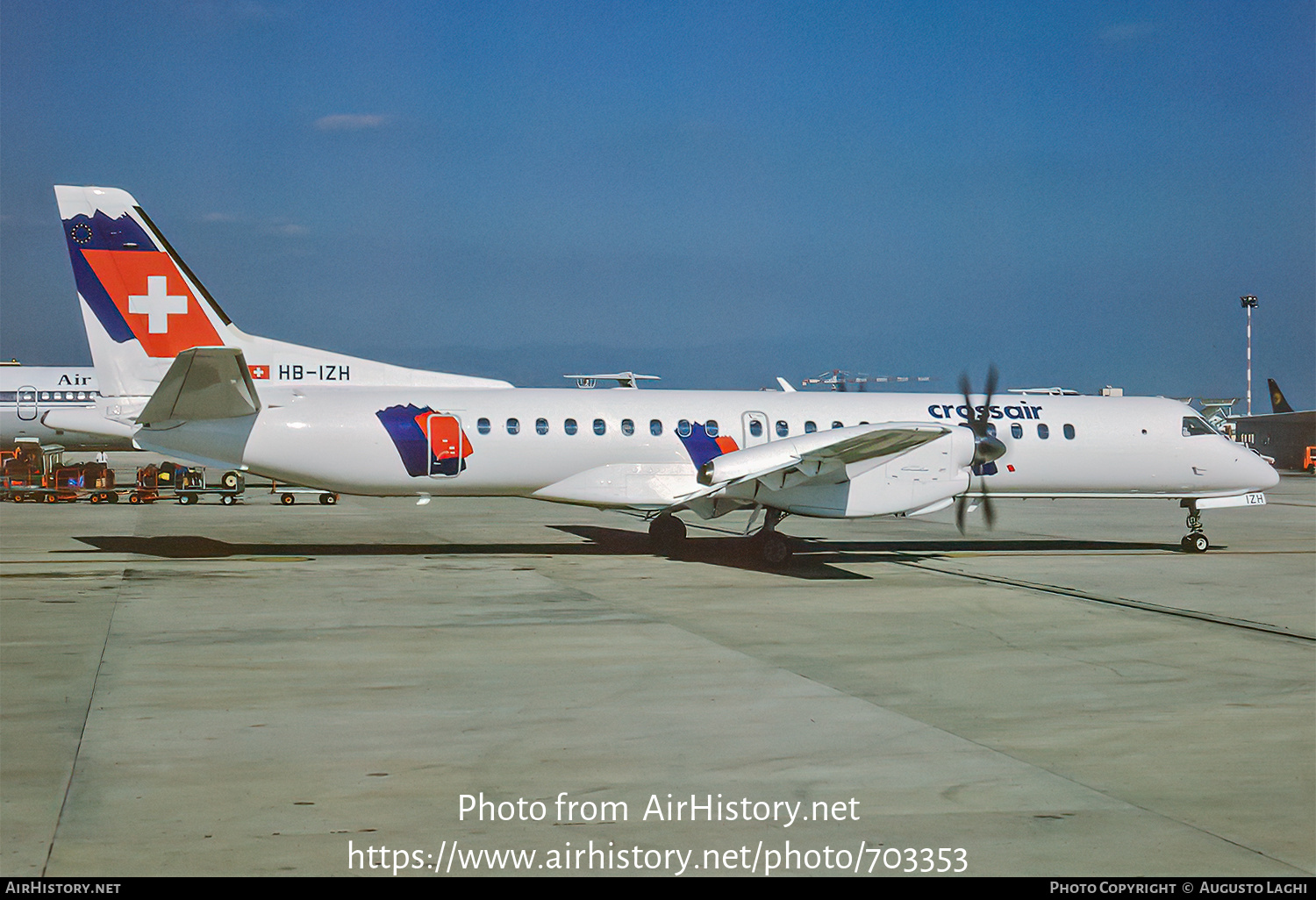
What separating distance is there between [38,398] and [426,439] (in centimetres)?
2632

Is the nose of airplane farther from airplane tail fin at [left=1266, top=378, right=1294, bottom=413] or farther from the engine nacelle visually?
airplane tail fin at [left=1266, top=378, right=1294, bottom=413]

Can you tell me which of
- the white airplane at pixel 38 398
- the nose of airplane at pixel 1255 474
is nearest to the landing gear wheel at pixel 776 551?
the nose of airplane at pixel 1255 474

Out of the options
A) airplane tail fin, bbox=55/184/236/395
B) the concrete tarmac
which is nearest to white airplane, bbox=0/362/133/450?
airplane tail fin, bbox=55/184/236/395

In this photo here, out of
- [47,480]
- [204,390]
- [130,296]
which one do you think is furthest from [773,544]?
[47,480]

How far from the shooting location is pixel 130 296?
18.9 meters

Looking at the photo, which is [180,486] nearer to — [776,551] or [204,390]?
[204,390]

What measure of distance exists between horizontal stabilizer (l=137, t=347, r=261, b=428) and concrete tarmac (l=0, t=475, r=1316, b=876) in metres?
2.45

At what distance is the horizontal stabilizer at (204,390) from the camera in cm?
1672

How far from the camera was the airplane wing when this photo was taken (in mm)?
18052

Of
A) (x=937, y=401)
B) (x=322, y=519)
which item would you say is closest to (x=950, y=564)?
(x=937, y=401)

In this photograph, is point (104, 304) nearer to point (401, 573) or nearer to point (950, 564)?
point (401, 573)
